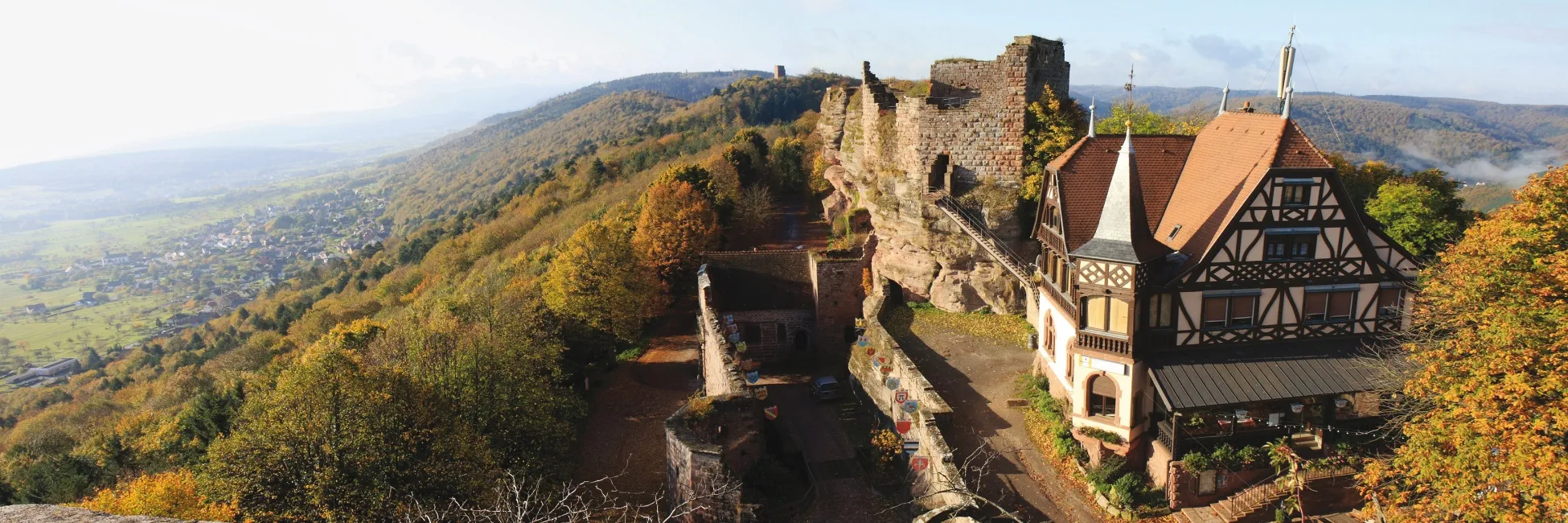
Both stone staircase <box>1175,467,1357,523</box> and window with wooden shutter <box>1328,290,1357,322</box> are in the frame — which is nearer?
stone staircase <box>1175,467,1357,523</box>

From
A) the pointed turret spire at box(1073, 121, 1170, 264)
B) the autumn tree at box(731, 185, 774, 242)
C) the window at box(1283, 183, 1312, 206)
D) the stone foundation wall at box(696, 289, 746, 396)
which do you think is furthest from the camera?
the autumn tree at box(731, 185, 774, 242)

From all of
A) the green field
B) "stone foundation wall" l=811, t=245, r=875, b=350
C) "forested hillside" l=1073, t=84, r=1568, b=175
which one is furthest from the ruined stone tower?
the green field

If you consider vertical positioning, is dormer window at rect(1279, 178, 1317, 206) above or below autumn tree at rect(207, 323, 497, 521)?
above

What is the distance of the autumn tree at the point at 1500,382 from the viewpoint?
37.9 feet

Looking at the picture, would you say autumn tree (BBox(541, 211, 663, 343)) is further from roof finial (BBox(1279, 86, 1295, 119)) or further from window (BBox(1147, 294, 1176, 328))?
roof finial (BBox(1279, 86, 1295, 119))

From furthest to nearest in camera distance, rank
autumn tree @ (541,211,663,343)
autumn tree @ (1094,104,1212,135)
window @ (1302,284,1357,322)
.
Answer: autumn tree @ (541,211,663,343), autumn tree @ (1094,104,1212,135), window @ (1302,284,1357,322)

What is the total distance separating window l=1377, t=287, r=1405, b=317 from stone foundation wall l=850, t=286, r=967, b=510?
1010cm

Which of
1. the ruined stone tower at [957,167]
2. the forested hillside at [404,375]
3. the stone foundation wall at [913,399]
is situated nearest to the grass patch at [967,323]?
the ruined stone tower at [957,167]

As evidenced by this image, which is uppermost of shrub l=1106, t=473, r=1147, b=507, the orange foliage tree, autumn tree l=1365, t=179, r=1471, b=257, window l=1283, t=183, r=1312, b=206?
window l=1283, t=183, r=1312, b=206

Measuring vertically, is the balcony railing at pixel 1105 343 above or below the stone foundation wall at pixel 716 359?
above

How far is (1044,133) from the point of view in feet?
83.8

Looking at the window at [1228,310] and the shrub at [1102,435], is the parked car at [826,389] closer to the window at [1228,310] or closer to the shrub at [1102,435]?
the shrub at [1102,435]

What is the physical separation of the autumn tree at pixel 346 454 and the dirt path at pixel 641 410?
180 inches

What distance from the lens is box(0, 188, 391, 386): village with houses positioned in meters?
80.5
